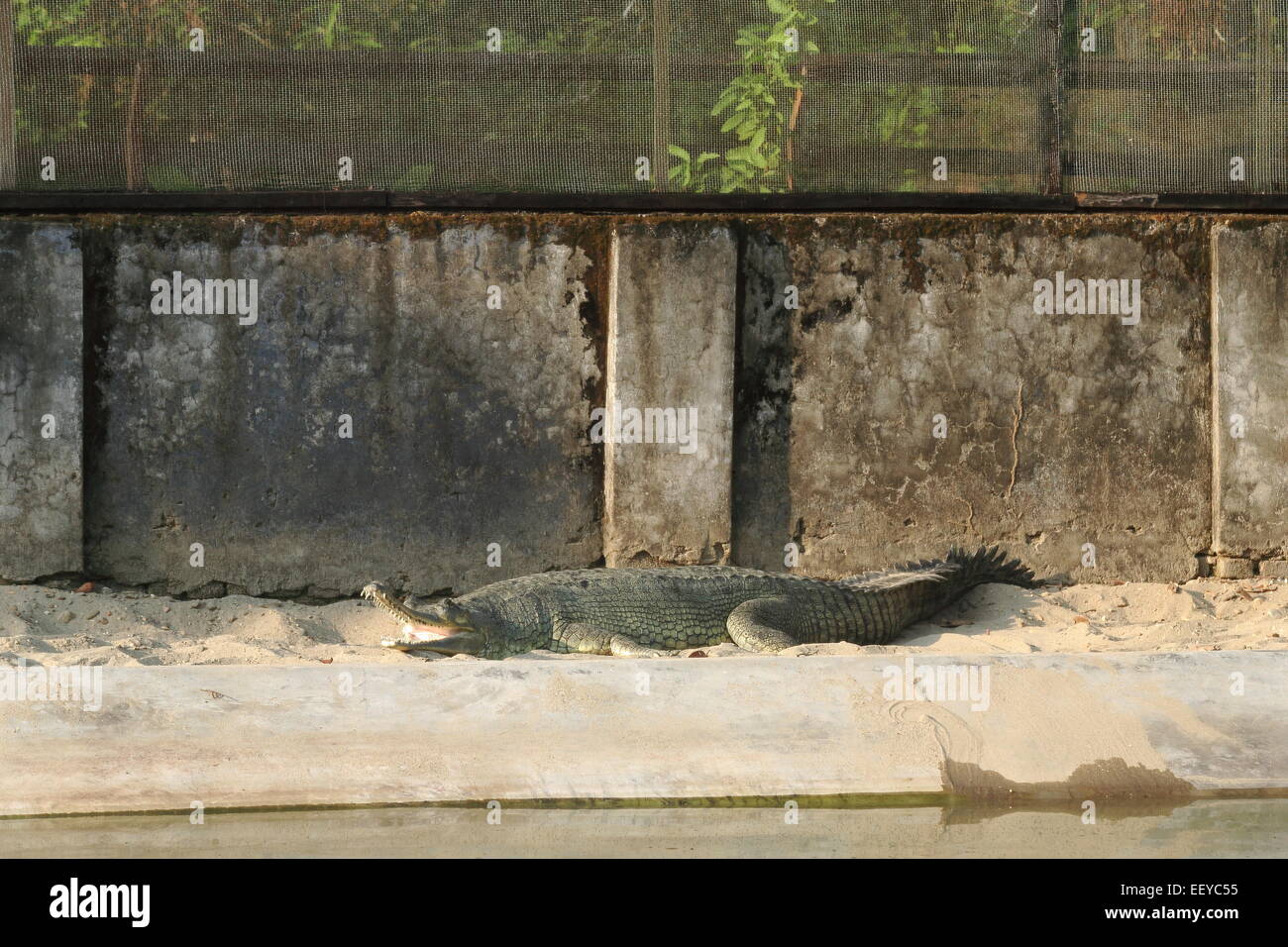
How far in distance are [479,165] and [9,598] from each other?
8.01 feet

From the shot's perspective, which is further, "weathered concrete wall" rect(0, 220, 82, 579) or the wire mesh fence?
the wire mesh fence

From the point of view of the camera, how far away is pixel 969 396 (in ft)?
19.4

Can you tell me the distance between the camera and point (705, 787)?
3803 millimetres

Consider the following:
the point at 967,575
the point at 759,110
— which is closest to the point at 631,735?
the point at 967,575

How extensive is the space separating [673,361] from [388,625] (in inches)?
59.0

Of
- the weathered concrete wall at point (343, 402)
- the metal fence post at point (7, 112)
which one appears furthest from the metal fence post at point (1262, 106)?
the metal fence post at point (7, 112)

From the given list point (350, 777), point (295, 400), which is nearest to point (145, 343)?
point (295, 400)

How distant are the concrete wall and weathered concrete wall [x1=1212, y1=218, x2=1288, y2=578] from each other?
0.4 inches

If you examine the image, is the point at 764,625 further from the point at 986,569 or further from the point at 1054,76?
the point at 1054,76

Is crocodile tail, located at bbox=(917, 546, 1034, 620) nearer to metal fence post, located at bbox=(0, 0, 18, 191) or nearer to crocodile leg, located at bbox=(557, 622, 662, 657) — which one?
crocodile leg, located at bbox=(557, 622, 662, 657)

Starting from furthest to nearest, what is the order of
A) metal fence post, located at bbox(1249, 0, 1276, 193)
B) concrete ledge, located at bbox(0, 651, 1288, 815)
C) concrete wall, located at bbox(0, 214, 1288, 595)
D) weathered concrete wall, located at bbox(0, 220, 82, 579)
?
metal fence post, located at bbox(1249, 0, 1276, 193) → concrete wall, located at bbox(0, 214, 1288, 595) → weathered concrete wall, located at bbox(0, 220, 82, 579) → concrete ledge, located at bbox(0, 651, 1288, 815)

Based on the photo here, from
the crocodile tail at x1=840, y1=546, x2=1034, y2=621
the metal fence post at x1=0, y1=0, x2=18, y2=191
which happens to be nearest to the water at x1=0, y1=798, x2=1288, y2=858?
the crocodile tail at x1=840, y1=546, x2=1034, y2=621

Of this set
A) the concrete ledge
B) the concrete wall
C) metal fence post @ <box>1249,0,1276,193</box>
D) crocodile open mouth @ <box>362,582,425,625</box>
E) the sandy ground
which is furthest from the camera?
metal fence post @ <box>1249,0,1276,193</box>

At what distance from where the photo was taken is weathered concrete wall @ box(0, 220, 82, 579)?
5598 mm
